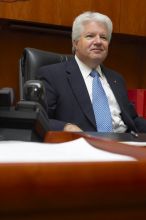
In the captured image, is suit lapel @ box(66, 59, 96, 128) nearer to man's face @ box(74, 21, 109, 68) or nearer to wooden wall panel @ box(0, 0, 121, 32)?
man's face @ box(74, 21, 109, 68)

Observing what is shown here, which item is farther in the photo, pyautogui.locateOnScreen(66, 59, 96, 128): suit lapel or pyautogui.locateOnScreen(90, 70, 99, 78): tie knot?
pyautogui.locateOnScreen(90, 70, 99, 78): tie knot

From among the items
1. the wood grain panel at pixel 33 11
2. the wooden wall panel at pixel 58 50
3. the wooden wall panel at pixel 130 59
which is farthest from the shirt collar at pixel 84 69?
the wooden wall panel at pixel 130 59

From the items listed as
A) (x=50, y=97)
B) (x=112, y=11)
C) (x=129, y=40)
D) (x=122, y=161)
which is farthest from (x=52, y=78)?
(x=122, y=161)

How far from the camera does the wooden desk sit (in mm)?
264

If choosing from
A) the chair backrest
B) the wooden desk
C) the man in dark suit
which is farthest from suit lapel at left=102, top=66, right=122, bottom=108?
the wooden desk

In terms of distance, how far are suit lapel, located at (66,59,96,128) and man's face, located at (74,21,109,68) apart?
13cm

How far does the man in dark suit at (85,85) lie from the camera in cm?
207

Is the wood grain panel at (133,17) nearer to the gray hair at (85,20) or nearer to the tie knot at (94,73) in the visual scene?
the gray hair at (85,20)

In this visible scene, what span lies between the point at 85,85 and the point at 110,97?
19 centimetres

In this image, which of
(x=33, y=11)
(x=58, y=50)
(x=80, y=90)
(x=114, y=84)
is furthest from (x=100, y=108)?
(x=58, y=50)

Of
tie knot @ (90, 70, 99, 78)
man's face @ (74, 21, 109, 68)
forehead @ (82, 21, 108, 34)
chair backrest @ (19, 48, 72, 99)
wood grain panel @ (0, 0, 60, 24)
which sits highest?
wood grain panel @ (0, 0, 60, 24)

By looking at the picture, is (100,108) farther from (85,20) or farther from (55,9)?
(55,9)

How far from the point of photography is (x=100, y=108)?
83.0 inches

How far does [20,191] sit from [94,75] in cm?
198
